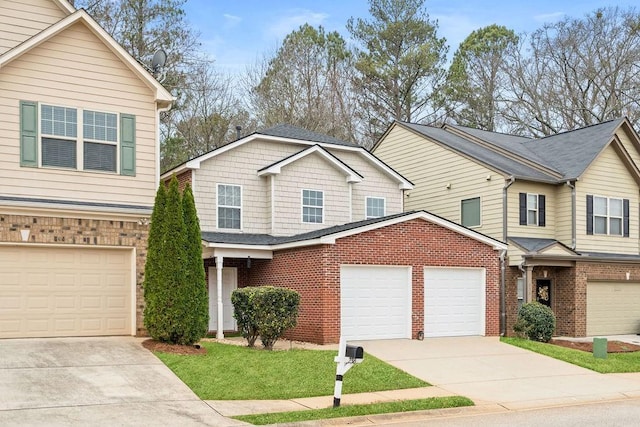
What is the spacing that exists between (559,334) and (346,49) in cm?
2293

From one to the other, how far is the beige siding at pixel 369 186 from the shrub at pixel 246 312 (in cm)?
883

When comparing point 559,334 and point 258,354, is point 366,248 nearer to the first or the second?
point 258,354

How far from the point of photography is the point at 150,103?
18.6 meters

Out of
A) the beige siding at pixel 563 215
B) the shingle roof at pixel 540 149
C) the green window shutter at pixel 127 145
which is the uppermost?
the shingle roof at pixel 540 149

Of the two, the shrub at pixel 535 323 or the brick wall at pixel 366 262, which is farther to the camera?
the shrub at pixel 535 323

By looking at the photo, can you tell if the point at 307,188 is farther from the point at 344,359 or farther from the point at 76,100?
the point at 344,359

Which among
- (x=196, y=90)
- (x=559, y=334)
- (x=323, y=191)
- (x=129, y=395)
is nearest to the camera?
(x=129, y=395)

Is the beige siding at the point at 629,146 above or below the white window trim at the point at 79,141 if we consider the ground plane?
above

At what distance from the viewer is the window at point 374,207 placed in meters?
25.9

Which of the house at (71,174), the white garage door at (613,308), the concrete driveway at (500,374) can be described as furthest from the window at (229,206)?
the white garage door at (613,308)

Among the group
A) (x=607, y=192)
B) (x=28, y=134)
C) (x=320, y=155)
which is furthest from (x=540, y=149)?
(x=28, y=134)

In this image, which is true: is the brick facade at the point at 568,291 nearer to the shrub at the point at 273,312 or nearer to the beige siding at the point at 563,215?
the beige siding at the point at 563,215

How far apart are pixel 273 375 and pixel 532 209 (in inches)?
611

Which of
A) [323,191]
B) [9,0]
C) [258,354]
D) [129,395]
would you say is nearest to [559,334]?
[323,191]
